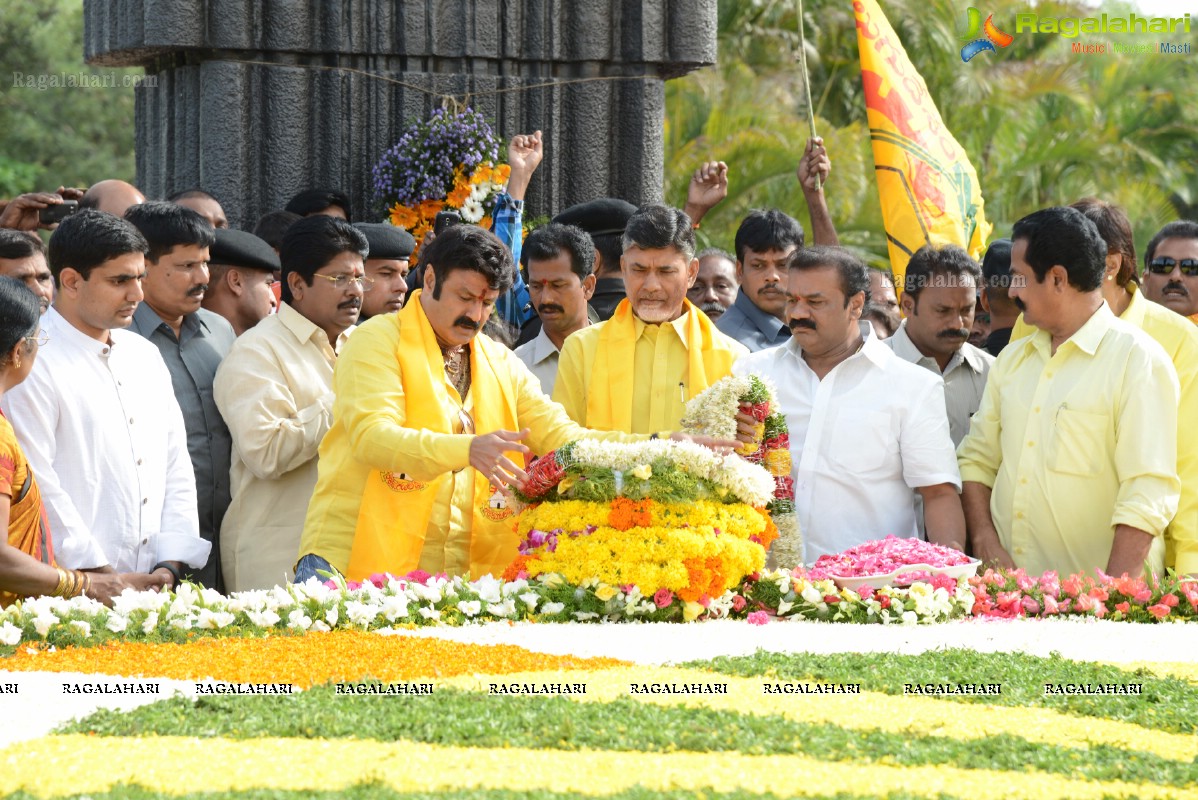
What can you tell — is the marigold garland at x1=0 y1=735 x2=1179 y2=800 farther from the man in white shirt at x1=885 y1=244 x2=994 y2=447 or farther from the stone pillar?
the stone pillar

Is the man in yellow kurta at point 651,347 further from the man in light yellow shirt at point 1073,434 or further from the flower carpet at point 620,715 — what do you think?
the flower carpet at point 620,715

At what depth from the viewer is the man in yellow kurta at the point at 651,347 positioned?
247 inches

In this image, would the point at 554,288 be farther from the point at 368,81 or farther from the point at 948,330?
the point at 368,81

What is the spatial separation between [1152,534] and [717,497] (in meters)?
1.62

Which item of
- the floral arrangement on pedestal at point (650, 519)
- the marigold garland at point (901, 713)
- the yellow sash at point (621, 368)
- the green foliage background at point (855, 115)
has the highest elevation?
the green foliage background at point (855, 115)

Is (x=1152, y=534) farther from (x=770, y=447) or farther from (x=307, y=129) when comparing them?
(x=307, y=129)

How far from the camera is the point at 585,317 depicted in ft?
23.4

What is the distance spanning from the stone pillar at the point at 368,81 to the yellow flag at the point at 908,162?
3.46ft

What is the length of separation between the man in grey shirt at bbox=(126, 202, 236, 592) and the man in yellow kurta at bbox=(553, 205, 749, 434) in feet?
4.88

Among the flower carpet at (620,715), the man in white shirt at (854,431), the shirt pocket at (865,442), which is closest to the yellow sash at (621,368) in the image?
the man in white shirt at (854,431)

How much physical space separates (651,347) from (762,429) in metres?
0.83

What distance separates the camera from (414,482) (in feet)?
18.6

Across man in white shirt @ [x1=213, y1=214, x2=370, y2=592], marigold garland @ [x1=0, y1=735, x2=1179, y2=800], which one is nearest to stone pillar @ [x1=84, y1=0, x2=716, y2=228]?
man in white shirt @ [x1=213, y1=214, x2=370, y2=592]

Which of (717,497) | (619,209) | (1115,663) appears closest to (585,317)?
(619,209)
